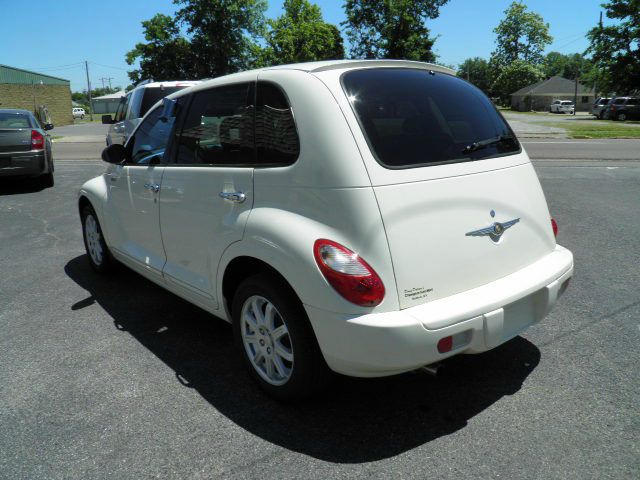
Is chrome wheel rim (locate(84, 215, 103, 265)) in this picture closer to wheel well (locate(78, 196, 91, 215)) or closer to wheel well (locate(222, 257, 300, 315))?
wheel well (locate(78, 196, 91, 215))

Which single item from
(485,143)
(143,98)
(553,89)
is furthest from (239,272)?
(553,89)

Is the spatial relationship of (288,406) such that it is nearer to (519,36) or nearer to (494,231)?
(494,231)

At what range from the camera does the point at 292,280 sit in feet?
8.30

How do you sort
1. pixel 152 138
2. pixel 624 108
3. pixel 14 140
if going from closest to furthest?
pixel 152 138
pixel 14 140
pixel 624 108

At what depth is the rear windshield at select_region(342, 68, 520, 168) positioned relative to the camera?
2639mm

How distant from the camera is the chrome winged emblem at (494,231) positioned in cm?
267

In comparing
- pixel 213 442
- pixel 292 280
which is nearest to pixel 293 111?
pixel 292 280

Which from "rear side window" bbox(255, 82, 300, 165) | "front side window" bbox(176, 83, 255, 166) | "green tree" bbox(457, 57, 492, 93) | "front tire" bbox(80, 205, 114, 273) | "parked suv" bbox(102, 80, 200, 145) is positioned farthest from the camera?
"green tree" bbox(457, 57, 492, 93)

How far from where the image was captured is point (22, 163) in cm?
1020

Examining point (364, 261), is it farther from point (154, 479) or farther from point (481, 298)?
point (154, 479)

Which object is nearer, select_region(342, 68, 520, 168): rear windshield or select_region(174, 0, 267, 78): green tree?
select_region(342, 68, 520, 168): rear windshield

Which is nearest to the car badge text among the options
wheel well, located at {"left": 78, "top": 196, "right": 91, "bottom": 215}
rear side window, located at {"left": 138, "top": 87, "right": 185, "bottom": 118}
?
wheel well, located at {"left": 78, "top": 196, "right": 91, "bottom": 215}

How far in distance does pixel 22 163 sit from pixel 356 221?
32.5 ft

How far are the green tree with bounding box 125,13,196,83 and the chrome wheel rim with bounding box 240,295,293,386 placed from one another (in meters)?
52.0
